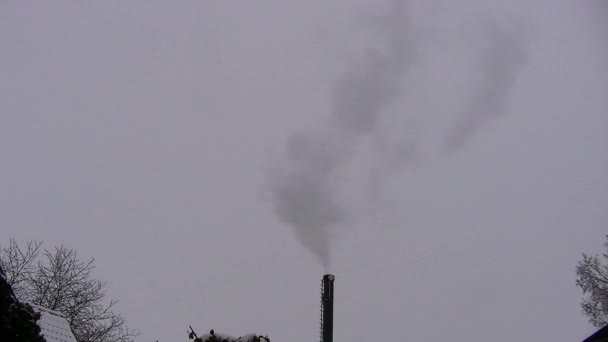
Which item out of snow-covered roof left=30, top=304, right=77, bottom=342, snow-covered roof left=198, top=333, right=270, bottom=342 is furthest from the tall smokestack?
snow-covered roof left=30, top=304, right=77, bottom=342

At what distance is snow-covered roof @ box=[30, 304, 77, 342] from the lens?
38.3 ft

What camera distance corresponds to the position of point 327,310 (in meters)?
19.2

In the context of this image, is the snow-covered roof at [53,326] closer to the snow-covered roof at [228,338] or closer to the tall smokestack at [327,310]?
the snow-covered roof at [228,338]

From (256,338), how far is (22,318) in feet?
14.1

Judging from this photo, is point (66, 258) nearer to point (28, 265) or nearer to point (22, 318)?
point (28, 265)

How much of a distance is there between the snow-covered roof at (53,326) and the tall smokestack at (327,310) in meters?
9.18

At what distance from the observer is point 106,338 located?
2662 centimetres

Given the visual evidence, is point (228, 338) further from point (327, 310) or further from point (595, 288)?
point (595, 288)

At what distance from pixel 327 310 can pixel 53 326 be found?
10.0 metres

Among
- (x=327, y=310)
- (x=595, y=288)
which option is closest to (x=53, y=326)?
(x=327, y=310)

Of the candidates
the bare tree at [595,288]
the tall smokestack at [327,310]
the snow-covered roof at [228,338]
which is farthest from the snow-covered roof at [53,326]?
the bare tree at [595,288]

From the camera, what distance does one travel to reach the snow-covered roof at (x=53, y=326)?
38.3 ft

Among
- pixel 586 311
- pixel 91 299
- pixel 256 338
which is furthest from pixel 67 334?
pixel 586 311

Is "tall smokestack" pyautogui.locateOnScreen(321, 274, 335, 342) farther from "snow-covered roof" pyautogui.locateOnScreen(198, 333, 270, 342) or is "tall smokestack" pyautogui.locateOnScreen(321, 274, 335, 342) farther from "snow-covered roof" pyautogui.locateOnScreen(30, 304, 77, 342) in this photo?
"snow-covered roof" pyautogui.locateOnScreen(30, 304, 77, 342)
